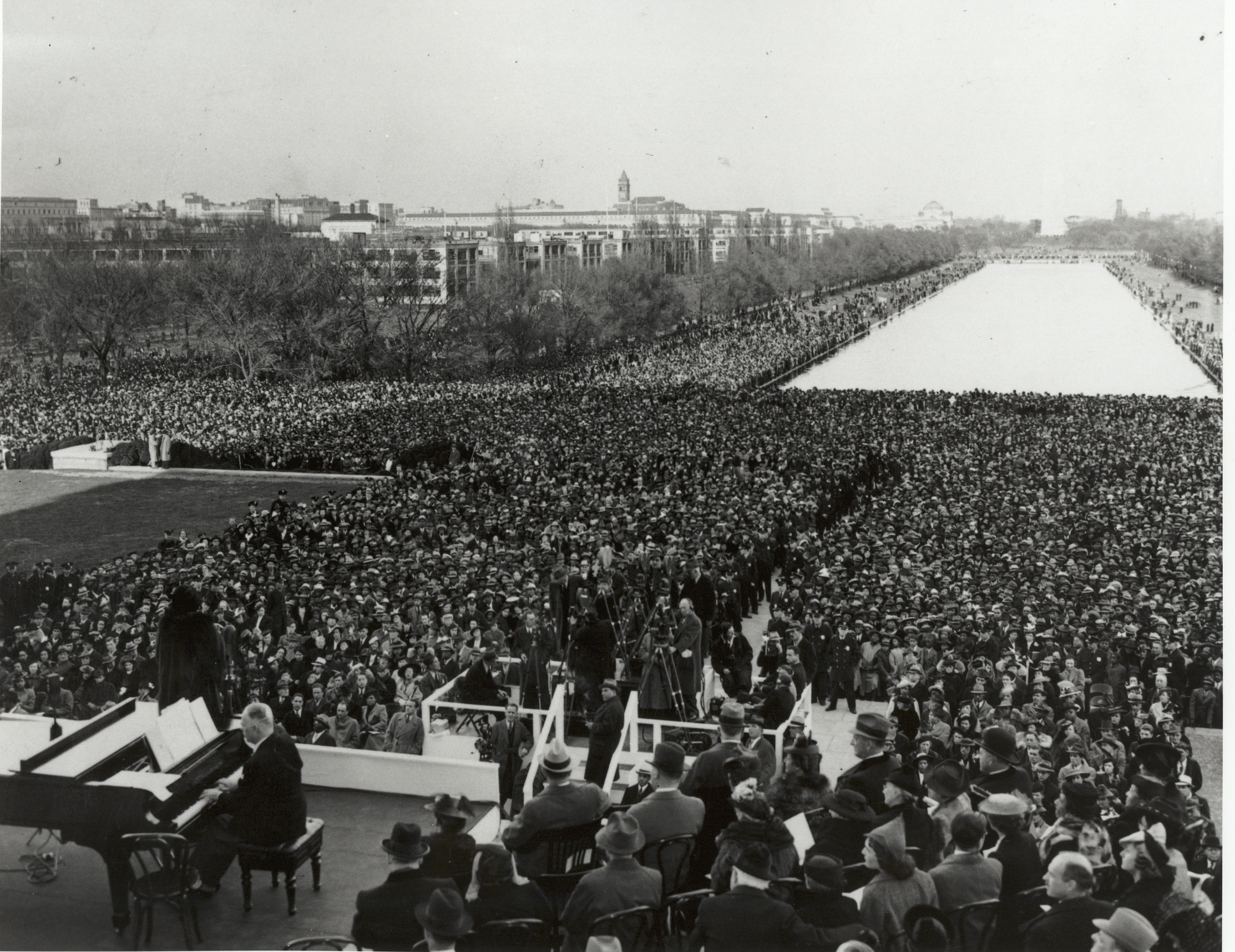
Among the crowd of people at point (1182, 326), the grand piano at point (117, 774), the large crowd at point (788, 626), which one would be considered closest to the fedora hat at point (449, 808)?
the large crowd at point (788, 626)

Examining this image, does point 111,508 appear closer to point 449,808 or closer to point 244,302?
point 449,808

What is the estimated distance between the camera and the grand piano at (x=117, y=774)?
614cm

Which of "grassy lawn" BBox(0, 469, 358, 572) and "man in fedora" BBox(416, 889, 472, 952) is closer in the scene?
"man in fedora" BBox(416, 889, 472, 952)

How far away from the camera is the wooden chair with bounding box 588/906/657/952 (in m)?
5.14

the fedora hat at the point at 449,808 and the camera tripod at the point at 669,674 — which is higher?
the fedora hat at the point at 449,808

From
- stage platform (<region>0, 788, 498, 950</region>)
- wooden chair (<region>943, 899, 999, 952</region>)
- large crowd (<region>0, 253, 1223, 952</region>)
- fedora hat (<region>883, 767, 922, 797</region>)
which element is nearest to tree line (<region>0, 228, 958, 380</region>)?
large crowd (<region>0, 253, 1223, 952</region>)

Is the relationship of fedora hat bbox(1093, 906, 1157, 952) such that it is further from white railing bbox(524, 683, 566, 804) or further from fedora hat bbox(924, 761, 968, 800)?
white railing bbox(524, 683, 566, 804)

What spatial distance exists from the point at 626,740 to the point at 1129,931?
5.87 metres

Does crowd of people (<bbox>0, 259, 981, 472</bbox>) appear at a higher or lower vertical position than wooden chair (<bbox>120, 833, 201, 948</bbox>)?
lower

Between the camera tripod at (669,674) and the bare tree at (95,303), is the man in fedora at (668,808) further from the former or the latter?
the bare tree at (95,303)

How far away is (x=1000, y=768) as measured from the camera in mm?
6488

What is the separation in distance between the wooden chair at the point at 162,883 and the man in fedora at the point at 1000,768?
13.2ft

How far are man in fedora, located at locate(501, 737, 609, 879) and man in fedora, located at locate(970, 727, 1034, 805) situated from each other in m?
2.05

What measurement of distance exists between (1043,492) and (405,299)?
61.4 metres
